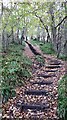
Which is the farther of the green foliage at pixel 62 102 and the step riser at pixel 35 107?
the step riser at pixel 35 107

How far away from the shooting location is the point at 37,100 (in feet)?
26.2

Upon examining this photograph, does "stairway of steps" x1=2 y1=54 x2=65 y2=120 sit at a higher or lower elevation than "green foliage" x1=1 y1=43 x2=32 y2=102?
lower

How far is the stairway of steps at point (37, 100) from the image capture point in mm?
7121

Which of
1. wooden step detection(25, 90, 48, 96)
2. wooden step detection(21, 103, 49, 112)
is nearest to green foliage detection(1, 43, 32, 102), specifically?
wooden step detection(25, 90, 48, 96)

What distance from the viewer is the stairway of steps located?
23.4 feet

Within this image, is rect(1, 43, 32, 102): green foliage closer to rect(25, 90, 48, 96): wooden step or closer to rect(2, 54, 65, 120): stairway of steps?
rect(2, 54, 65, 120): stairway of steps

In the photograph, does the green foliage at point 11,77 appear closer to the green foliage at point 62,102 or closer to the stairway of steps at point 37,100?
the stairway of steps at point 37,100

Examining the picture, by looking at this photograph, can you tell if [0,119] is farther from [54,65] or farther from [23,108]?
[54,65]

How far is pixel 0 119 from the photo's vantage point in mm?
6969

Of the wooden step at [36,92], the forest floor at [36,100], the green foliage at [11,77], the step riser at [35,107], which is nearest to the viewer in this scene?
the forest floor at [36,100]

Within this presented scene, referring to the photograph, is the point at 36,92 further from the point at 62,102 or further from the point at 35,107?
the point at 62,102

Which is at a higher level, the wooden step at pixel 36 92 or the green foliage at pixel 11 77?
the green foliage at pixel 11 77

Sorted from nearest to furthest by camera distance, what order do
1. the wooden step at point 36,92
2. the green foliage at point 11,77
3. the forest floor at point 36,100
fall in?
1. the forest floor at point 36,100
2. the green foliage at point 11,77
3. the wooden step at point 36,92

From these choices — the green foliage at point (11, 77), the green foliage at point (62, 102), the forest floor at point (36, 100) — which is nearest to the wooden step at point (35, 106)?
the forest floor at point (36, 100)
